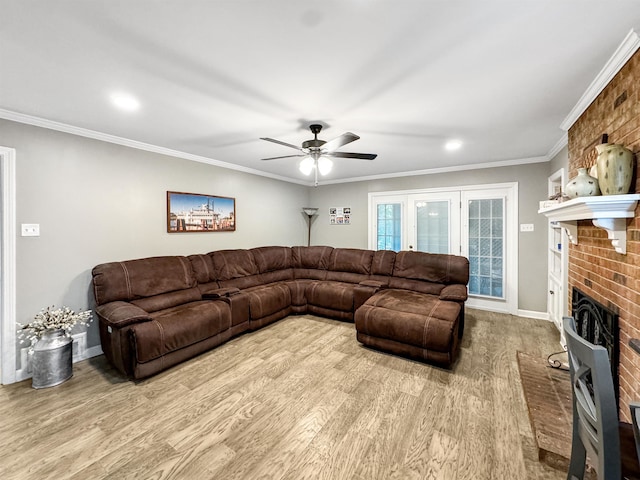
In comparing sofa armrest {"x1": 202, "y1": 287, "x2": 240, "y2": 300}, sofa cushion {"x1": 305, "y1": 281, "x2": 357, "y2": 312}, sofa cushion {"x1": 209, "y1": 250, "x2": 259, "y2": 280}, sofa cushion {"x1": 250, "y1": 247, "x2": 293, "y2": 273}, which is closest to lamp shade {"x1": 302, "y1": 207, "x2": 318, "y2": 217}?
sofa cushion {"x1": 250, "y1": 247, "x2": 293, "y2": 273}

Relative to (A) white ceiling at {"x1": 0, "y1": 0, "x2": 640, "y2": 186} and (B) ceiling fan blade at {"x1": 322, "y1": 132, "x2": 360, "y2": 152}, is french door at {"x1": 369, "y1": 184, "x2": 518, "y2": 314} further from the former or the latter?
(B) ceiling fan blade at {"x1": 322, "y1": 132, "x2": 360, "y2": 152}

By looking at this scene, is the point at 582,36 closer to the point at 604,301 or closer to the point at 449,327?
the point at 604,301

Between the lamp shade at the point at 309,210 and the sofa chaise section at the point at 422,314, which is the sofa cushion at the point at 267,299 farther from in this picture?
the lamp shade at the point at 309,210

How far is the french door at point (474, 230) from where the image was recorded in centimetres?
431

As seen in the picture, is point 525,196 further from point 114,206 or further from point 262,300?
point 114,206

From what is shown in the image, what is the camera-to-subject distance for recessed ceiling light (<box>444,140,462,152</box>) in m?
3.35

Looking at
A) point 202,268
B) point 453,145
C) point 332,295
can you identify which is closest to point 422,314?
point 332,295

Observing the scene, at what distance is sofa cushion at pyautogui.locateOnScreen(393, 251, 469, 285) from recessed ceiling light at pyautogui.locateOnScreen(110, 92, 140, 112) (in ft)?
12.7

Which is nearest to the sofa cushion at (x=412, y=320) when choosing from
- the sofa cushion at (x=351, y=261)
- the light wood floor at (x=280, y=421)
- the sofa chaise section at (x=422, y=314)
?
the sofa chaise section at (x=422, y=314)

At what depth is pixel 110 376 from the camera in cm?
260

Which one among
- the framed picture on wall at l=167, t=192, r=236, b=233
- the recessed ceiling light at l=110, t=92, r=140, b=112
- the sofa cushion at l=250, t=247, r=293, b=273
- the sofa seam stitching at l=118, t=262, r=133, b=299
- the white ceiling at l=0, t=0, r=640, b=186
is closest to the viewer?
the white ceiling at l=0, t=0, r=640, b=186

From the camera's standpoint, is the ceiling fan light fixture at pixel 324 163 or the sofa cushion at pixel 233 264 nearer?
the ceiling fan light fixture at pixel 324 163

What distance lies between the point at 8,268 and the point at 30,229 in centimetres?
39

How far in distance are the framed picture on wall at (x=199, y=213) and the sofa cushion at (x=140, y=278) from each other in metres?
0.57
